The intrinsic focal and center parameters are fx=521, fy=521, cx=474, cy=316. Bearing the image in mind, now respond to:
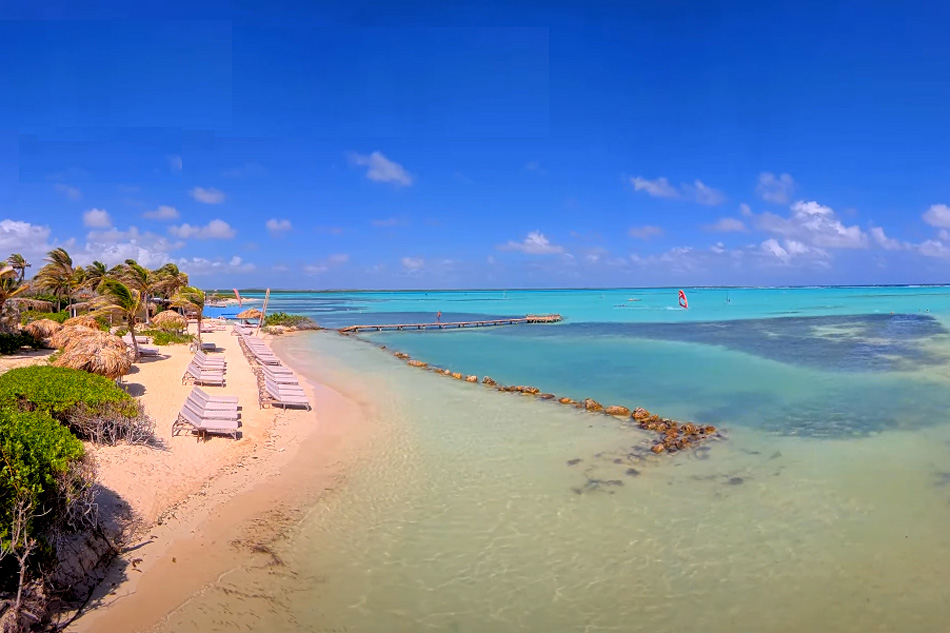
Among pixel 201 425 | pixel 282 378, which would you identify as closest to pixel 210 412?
pixel 201 425

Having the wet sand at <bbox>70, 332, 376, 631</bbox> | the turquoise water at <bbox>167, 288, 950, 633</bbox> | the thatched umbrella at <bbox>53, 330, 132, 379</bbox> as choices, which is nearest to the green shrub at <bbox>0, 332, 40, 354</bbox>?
the thatched umbrella at <bbox>53, 330, 132, 379</bbox>

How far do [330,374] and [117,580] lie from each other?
570 inches

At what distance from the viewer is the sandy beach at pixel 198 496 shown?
5465 millimetres

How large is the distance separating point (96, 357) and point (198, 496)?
273 inches

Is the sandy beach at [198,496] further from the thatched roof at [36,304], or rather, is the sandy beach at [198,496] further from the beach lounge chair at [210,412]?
the thatched roof at [36,304]

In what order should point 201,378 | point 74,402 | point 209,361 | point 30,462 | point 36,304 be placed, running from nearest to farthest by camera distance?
point 30,462 → point 74,402 → point 201,378 → point 209,361 → point 36,304

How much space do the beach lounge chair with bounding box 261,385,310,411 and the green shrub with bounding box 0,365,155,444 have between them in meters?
3.84

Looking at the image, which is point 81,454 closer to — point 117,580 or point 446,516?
point 117,580

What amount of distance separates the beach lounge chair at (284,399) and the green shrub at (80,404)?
3839 mm

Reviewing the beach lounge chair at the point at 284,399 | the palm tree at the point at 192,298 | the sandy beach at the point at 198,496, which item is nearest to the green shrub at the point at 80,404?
the sandy beach at the point at 198,496

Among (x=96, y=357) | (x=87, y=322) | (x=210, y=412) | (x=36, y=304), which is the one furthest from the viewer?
(x=36, y=304)

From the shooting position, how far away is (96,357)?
12422 millimetres

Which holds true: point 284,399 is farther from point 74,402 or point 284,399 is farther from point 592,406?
point 592,406

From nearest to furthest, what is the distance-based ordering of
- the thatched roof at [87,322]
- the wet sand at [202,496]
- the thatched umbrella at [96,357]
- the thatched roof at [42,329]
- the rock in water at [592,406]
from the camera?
the wet sand at [202,496]
the thatched umbrella at [96,357]
the rock in water at [592,406]
the thatched roof at [87,322]
the thatched roof at [42,329]
